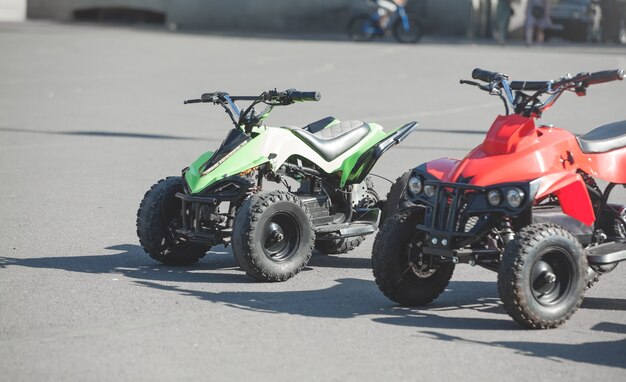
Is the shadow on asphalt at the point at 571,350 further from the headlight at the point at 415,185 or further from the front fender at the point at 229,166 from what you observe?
the front fender at the point at 229,166

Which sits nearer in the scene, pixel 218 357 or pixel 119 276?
pixel 218 357

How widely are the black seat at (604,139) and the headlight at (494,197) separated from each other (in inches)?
30.1

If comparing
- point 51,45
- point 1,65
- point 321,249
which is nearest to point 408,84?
point 1,65

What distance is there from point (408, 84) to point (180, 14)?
19872 mm

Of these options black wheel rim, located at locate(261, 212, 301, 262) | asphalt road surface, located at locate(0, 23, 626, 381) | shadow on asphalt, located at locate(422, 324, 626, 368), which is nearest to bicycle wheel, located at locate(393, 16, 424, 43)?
asphalt road surface, located at locate(0, 23, 626, 381)

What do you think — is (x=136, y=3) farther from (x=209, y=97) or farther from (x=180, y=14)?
(x=209, y=97)

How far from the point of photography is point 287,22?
4134cm

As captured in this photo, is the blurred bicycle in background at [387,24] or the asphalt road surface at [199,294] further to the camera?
the blurred bicycle in background at [387,24]

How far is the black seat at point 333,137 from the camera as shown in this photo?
29.9 feet

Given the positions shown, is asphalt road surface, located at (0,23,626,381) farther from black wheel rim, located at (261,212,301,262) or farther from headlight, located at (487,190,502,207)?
headlight, located at (487,190,502,207)

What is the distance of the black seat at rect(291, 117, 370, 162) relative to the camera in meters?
9.12

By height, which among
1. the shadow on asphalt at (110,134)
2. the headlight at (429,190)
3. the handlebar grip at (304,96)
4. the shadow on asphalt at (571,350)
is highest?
the handlebar grip at (304,96)

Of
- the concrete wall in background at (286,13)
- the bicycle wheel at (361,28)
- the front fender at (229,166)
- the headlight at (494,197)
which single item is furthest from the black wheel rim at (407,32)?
the headlight at (494,197)

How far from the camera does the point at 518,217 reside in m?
7.48
